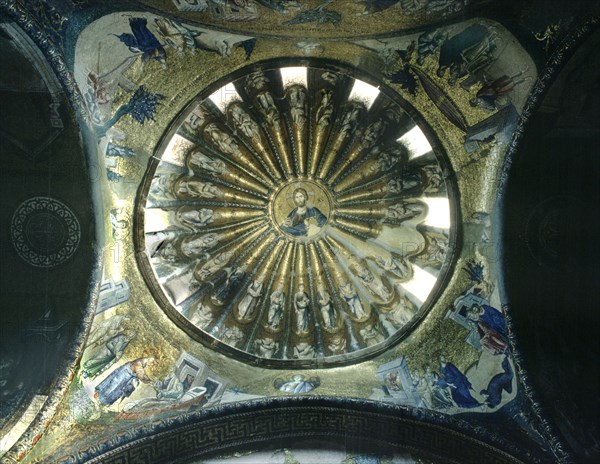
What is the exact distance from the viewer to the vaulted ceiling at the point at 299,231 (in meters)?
8.90

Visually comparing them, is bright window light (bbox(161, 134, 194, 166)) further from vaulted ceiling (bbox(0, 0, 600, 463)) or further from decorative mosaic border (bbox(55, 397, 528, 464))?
decorative mosaic border (bbox(55, 397, 528, 464))

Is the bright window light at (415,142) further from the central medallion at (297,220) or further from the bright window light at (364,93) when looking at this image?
the bright window light at (364,93)

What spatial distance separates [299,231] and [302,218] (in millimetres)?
214

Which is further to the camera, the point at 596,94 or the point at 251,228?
the point at 251,228

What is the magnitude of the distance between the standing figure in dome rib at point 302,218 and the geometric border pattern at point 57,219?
3446 millimetres

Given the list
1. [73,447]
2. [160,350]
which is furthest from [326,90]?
[73,447]

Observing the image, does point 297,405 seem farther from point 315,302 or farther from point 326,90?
point 326,90

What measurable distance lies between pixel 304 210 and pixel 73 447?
15.8ft

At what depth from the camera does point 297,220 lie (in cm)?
1148

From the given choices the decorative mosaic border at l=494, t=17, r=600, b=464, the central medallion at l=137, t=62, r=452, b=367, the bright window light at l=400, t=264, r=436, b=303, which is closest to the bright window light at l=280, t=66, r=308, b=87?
the central medallion at l=137, t=62, r=452, b=367

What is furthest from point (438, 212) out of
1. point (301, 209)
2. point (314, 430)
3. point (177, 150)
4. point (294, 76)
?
point (177, 150)

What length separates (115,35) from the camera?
8875mm

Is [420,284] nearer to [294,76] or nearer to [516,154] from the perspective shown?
[516,154]

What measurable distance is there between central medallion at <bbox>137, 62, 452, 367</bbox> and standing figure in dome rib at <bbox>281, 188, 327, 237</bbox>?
18 millimetres
